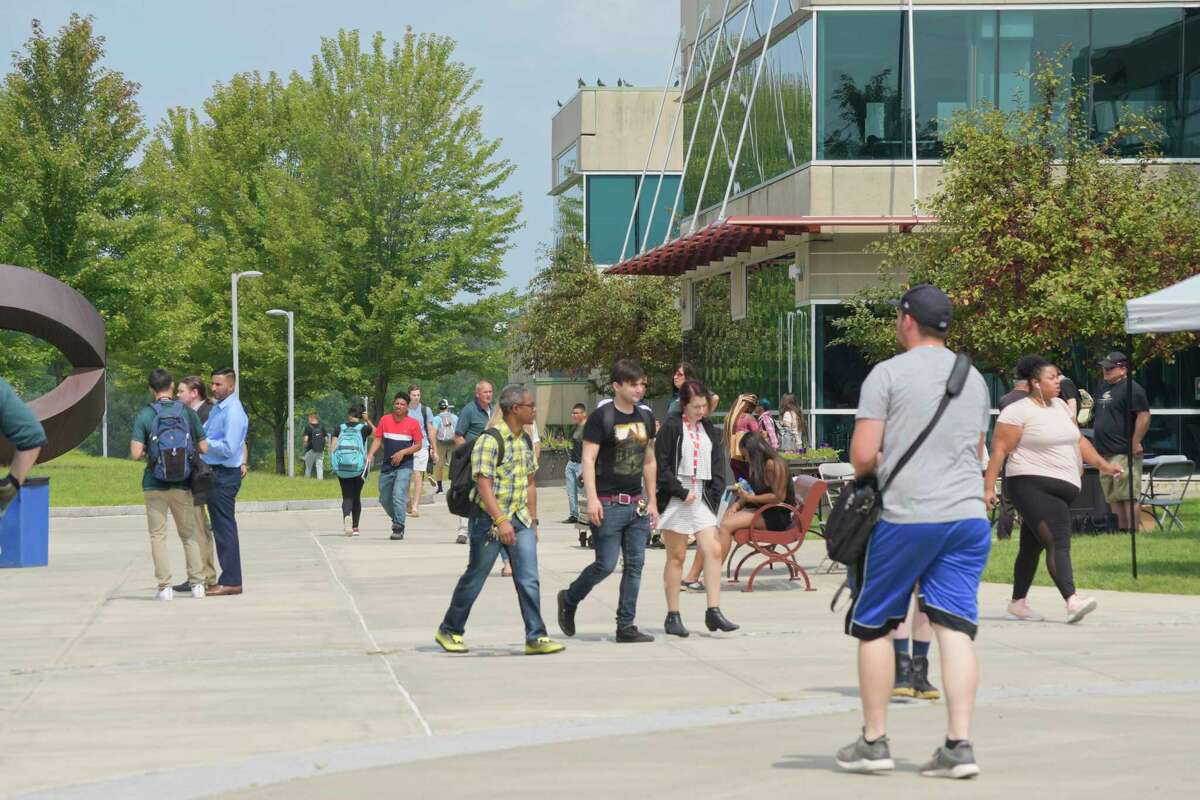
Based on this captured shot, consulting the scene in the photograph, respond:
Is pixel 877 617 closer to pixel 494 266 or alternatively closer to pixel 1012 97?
pixel 1012 97

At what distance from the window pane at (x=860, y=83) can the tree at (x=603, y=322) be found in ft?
40.7

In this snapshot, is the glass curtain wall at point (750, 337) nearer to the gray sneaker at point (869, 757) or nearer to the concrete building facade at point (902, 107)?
the concrete building facade at point (902, 107)

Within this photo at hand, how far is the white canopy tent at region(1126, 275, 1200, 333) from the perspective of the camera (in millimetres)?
13500

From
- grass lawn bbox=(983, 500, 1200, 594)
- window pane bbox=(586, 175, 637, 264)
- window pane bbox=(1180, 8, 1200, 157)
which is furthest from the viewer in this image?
window pane bbox=(586, 175, 637, 264)

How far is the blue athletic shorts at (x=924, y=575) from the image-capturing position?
671 cm

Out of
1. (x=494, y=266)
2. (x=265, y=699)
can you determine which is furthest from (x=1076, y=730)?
(x=494, y=266)

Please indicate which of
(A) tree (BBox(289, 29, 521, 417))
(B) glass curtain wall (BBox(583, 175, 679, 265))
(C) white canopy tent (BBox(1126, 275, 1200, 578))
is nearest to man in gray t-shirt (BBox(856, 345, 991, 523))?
(C) white canopy tent (BBox(1126, 275, 1200, 578))

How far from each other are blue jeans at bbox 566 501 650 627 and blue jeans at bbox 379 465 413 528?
10909 mm

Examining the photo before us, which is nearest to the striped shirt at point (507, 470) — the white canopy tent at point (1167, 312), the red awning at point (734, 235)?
the white canopy tent at point (1167, 312)

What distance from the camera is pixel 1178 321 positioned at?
13.6 meters

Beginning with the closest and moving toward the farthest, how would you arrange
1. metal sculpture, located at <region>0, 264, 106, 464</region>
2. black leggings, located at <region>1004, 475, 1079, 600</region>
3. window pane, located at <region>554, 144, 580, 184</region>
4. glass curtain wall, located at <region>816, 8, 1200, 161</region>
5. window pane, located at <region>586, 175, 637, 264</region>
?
black leggings, located at <region>1004, 475, 1079, 600</region> < metal sculpture, located at <region>0, 264, 106, 464</region> < glass curtain wall, located at <region>816, 8, 1200, 161</region> < window pane, located at <region>586, 175, 637, 264</region> < window pane, located at <region>554, 144, 580, 184</region>

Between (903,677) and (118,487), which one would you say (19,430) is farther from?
(118,487)

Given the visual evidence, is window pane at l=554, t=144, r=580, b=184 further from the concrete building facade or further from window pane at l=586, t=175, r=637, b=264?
the concrete building facade

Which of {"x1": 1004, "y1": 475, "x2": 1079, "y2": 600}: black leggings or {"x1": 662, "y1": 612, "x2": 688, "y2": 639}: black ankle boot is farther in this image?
{"x1": 1004, "y1": 475, "x2": 1079, "y2": 600}: black leggings
